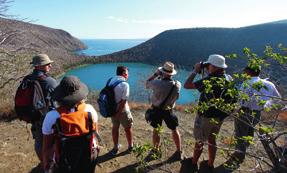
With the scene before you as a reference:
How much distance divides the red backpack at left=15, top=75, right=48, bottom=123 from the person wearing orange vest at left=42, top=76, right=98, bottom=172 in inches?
30.8

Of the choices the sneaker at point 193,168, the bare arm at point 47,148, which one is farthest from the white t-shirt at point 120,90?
the bare arm at point 47,148

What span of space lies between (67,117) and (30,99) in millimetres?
1111

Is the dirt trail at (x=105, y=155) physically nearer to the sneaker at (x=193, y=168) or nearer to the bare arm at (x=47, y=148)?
the sneaker at (x=193, y=168)

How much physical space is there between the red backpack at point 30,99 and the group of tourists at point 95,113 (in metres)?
0.06

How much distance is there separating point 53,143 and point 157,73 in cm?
221

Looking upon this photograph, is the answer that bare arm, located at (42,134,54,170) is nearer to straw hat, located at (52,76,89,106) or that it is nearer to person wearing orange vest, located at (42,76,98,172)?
person wearing orange vest, located at (42,76,98,172)

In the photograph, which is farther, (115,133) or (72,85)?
(115,133)

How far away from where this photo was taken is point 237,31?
334ft

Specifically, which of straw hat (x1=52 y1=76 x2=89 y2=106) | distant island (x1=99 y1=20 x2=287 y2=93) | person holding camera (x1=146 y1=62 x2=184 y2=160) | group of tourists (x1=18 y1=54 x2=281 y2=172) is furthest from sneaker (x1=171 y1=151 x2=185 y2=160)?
distant island (x1=99 y1=20 x2=287 y2=93)

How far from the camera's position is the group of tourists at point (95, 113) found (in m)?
2.72

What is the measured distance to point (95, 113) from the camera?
9.78 ft

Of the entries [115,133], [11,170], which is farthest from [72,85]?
[11,170]

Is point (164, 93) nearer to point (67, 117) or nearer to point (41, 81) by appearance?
point (41, 81)

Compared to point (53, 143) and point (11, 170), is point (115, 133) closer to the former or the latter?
point (11, 170)
